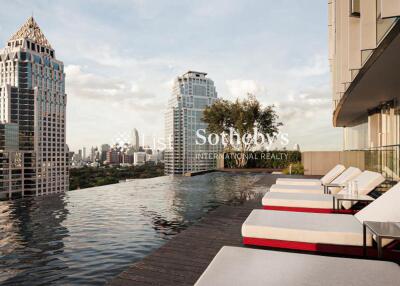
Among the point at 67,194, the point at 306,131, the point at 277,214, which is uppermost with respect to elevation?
the point at 306,131

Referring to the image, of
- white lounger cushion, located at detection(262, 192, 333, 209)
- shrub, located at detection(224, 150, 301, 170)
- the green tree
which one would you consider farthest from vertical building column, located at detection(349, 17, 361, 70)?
the green tree

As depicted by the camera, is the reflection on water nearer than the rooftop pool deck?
No

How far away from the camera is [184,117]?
3292 inches

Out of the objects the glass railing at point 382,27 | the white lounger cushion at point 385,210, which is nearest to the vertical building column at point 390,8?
the glass railing at point 382,27

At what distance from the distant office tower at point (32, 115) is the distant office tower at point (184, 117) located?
195 ft

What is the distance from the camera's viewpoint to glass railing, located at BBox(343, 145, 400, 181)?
22.4ft

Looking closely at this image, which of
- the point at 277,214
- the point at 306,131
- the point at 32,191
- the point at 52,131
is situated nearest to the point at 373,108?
the point at 306,131

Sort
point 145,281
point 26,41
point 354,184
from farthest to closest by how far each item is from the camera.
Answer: point 26,41 → point 354,184 → point 145,281

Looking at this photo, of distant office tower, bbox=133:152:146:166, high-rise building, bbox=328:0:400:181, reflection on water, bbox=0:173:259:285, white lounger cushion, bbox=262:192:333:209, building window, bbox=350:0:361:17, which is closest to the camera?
reflection on water, bbox=0:173:259:285

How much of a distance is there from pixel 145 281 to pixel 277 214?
1.78 meters

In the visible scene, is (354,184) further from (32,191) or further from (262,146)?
(32,191)

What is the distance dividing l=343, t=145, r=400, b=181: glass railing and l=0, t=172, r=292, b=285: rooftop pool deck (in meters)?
3.16

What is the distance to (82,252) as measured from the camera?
3961mm

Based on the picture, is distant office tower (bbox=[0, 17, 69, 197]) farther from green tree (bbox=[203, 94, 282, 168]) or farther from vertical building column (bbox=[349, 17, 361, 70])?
vertical building column (bbox=[349, 17, 361, 70])
